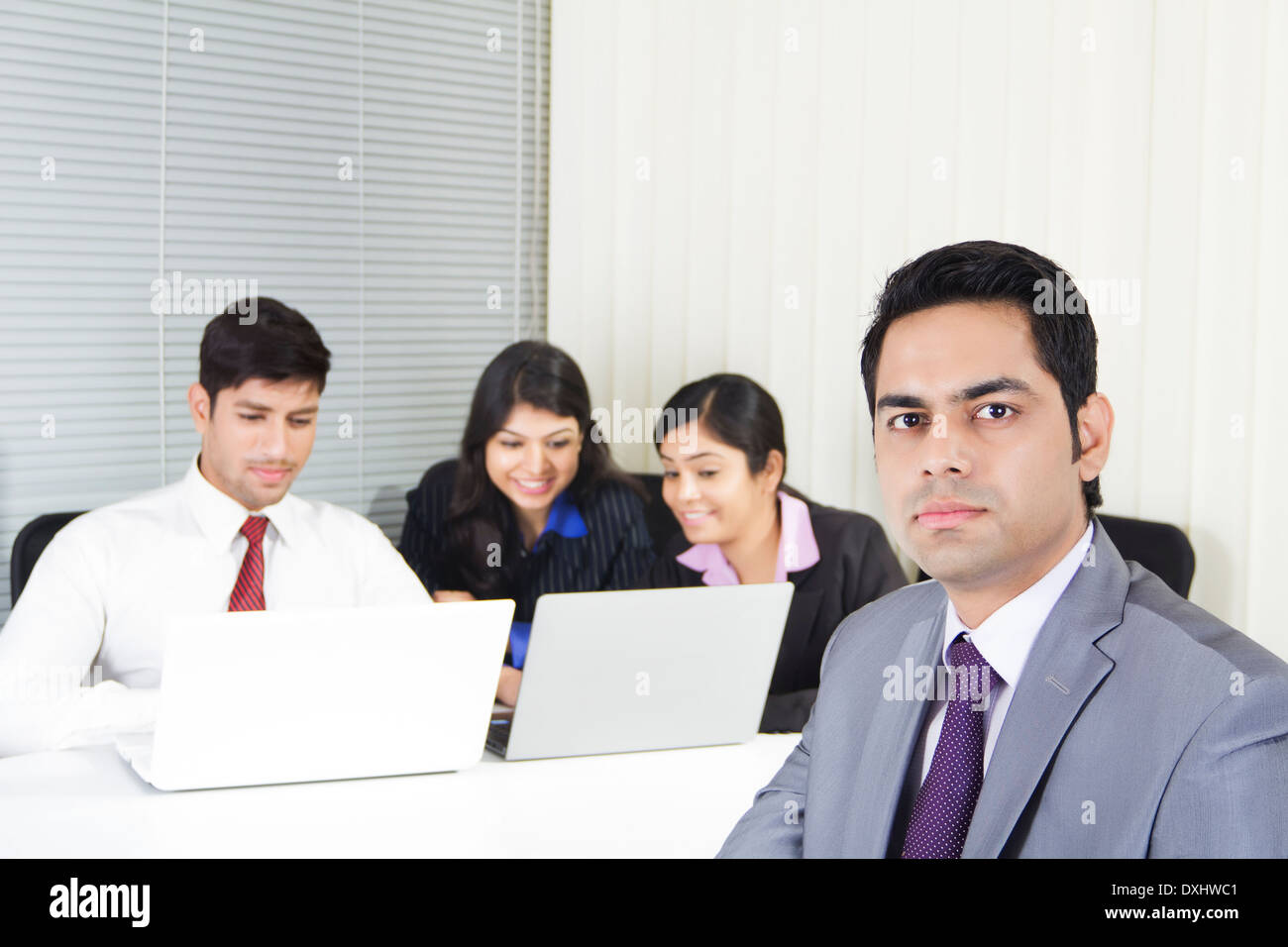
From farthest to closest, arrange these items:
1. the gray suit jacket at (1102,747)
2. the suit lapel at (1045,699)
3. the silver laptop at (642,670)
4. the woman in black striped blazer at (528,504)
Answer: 1. the woman in black striped blazer at (528,504)
2. the silver laptop at (642,670)
3. the suit lapel at (1045,699)
4. the gray suit jacket at (1102,747)

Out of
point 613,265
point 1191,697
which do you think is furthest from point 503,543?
point 1191,697

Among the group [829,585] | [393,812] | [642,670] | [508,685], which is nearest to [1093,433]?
[642,670]

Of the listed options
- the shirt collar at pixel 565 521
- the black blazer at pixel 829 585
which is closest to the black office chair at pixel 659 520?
the shirt collar at pixel 565 521

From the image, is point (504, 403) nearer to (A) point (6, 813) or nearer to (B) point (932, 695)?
(A) point (6, 813)

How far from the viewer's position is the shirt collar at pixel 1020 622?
1258mm

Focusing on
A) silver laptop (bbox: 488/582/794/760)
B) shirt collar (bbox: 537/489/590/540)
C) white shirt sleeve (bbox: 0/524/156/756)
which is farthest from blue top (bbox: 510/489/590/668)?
silver laptop (bbox: 488/582/794/760)

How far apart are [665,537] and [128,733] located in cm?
162

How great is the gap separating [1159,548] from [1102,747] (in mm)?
1457

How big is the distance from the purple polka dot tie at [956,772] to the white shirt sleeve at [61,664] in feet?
4.13

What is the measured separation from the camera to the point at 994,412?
128 centimetres

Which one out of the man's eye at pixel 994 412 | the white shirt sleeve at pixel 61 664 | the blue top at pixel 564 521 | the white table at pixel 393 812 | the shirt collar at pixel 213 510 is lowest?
the white table at pixel 393 812

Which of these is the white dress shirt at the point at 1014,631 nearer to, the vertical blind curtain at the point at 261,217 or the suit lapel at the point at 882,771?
the suit lapel at the point at 882,771

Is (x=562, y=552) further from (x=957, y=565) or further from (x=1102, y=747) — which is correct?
(x=1102, y=747)

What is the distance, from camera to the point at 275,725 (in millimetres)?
1610
